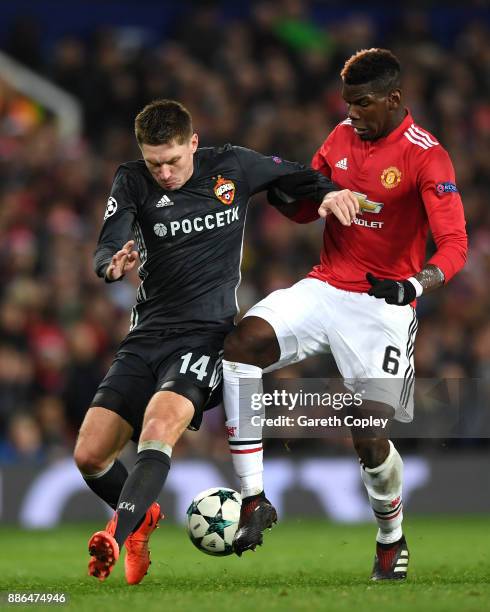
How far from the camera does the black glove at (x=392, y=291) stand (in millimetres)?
6402

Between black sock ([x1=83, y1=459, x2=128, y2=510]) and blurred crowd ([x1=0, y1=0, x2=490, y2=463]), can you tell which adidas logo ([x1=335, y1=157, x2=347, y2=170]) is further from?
blurred crowd ([x1=0, y1=0, x2=490, y2=463])

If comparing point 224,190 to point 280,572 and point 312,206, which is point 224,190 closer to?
point 312,206

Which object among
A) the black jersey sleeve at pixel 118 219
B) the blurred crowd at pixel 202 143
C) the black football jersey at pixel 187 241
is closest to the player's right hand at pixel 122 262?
the black jersey sleeve at pixel 118 219

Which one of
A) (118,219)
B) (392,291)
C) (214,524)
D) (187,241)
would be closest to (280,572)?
(214,524)

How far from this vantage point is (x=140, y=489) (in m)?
6.55

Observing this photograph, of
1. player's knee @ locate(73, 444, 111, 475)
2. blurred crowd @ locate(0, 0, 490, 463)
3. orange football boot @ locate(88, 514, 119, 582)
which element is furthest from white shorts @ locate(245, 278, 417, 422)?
blurred crowd @ locate(0, 0, 490, 463)

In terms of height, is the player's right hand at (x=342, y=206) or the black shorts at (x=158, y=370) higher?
the player's right hand at (x=342, y=206)

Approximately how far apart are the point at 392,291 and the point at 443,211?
71 centimetres

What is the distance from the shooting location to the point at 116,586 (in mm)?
6965

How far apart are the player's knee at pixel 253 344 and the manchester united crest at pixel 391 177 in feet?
3.29

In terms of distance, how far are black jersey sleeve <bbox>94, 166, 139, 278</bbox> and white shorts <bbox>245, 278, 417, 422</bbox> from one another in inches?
32.3

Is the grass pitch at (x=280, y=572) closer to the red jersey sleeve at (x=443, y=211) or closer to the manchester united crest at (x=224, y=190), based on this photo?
the red jersey sleeve at (x=443, y=211)

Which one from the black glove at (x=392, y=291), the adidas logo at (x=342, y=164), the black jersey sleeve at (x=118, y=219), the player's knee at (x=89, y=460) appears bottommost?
the player's knee at (x=89, y=460)

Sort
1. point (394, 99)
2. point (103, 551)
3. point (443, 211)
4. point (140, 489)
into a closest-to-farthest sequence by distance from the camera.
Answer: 1. point (103, 551)
2. point (140, 489)
3. point (443, 211)
4. point (394, 99)
